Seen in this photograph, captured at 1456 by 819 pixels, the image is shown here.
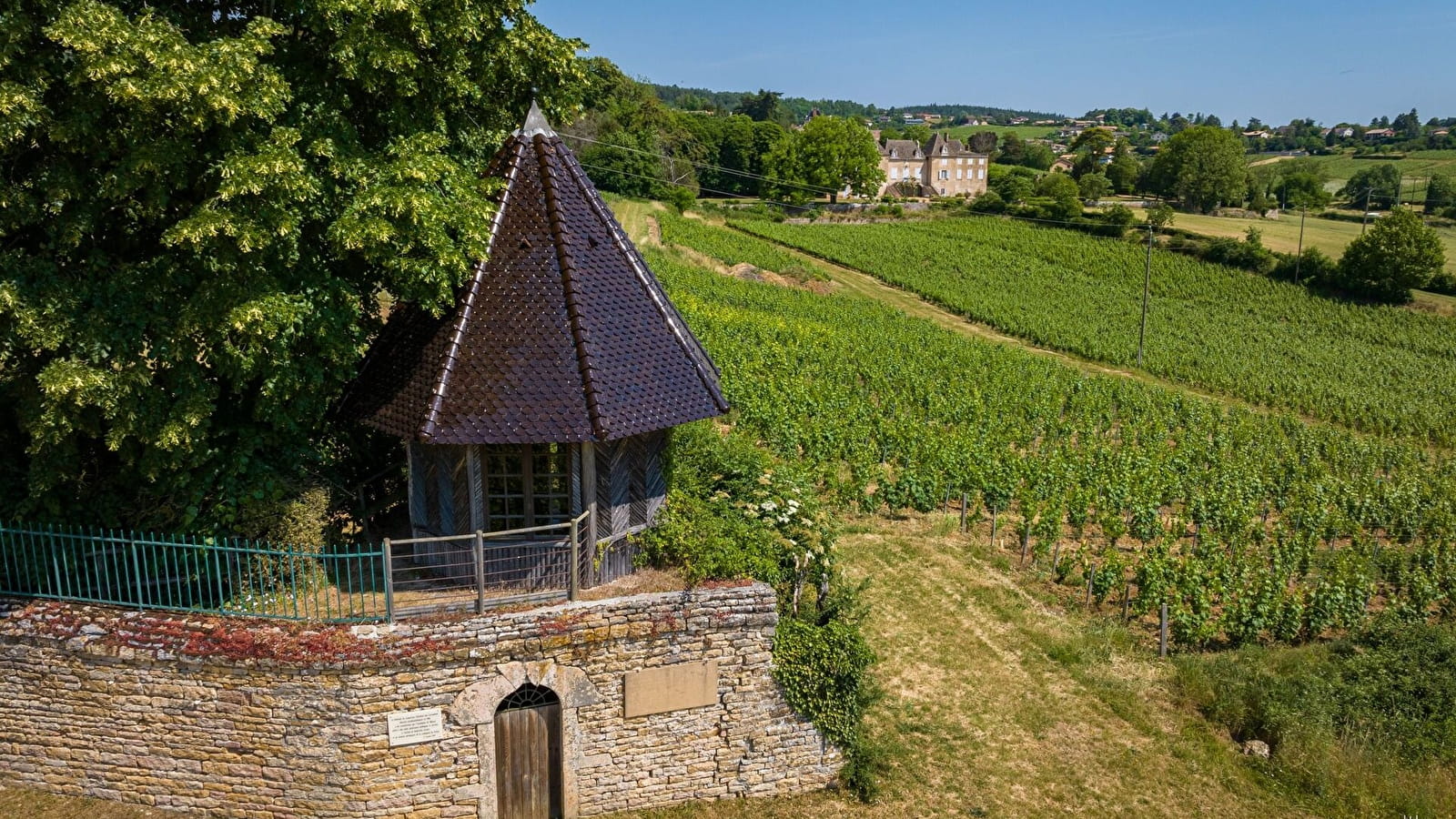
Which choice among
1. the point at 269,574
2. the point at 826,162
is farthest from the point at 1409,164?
the point at 269,574

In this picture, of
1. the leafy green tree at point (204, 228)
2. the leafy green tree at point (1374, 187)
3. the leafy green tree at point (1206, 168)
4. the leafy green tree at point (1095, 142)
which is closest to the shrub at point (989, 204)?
the leafy green tree at point (1206, 168)

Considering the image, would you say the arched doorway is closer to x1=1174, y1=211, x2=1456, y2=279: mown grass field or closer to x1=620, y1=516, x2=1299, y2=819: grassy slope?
x1=620, y1=516, x2=1299, y2=819: grassy slope

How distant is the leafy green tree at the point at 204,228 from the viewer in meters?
10.9

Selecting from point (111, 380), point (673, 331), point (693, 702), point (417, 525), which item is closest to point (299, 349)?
point (111, 380)

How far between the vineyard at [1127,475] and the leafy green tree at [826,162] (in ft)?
195

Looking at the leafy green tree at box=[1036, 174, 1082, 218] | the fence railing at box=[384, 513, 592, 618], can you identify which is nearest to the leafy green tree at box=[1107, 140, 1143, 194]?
the leafy green tree at box=[1036, 174, 1082, 218]

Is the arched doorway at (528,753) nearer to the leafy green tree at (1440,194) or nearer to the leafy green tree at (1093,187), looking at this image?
the leafy green tree at (1093,187)

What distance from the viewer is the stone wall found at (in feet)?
37.4

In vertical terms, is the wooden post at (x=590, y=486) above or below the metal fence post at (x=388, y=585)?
Result: above

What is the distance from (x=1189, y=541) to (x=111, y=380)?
83.9ft

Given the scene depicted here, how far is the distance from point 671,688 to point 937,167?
4755 inches

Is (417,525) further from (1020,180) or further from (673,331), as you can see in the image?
(1020,180)

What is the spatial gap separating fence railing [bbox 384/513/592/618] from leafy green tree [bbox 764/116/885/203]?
8924 cm

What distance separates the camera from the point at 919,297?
64812 mm
